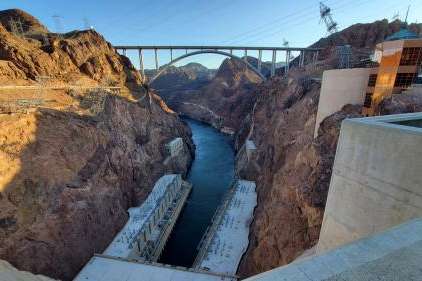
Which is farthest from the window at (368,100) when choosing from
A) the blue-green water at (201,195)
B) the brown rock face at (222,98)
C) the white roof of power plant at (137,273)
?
the brown rock face at (222,98)

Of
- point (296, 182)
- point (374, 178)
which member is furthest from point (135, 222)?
point (374, 178)

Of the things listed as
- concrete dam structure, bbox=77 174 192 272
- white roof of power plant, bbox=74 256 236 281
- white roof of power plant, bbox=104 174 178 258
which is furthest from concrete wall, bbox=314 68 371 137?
white roof of power plant, bbox=104 174 178 258

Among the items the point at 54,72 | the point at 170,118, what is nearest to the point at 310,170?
the point at 54,72

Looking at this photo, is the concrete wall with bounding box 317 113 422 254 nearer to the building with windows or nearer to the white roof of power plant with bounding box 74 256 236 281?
the building with windows

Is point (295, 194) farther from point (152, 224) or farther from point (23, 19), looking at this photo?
point (23, 19)

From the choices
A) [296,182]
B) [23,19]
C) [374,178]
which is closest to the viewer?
[374,178]

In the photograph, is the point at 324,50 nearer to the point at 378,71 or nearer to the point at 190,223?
the point at 378,71
